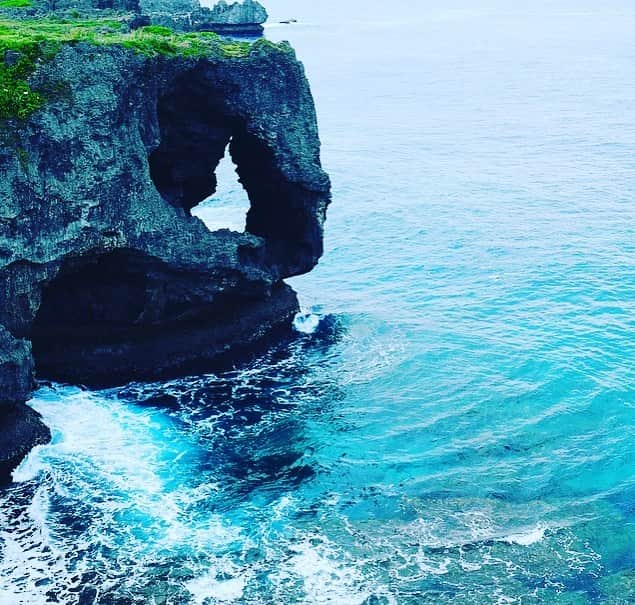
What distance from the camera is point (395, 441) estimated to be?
124 ft

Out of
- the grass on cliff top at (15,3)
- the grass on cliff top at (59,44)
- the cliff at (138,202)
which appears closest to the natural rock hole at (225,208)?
the cliff at (138,202)

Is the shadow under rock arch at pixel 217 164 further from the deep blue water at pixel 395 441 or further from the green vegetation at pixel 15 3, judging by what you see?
the green vegetation at pixel 15 3

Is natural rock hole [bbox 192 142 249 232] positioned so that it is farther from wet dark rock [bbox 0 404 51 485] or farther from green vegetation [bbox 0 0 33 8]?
wet dark rock [bbox 0 404 51 485]

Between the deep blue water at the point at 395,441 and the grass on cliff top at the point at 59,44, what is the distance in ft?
46.0

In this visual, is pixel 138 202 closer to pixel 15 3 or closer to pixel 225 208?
pixel 15 3

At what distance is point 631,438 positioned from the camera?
124 feet

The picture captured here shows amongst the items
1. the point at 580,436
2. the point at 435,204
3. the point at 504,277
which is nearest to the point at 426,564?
the point at 580,436

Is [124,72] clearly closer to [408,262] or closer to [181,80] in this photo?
[181,80]

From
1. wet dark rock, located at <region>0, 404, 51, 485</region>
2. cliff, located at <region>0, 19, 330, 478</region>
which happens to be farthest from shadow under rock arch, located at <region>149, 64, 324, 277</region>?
wet dark rock, located at <region>0, 404, 51, 485</region>

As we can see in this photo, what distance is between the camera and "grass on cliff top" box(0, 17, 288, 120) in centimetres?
3450

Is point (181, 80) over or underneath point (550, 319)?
over

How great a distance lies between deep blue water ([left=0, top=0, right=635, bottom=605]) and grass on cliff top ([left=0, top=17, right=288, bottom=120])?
1403cm

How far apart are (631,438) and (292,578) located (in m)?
17.2

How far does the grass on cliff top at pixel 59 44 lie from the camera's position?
113ft
